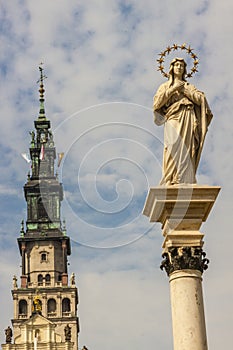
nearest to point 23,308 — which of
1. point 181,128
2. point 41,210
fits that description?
point 41,210

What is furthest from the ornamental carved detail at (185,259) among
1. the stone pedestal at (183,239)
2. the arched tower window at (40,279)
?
the arched tower window at (40,279)

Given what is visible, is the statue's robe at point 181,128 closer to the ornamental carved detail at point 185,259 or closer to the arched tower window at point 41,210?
the ornamental carved detail at point 185,259

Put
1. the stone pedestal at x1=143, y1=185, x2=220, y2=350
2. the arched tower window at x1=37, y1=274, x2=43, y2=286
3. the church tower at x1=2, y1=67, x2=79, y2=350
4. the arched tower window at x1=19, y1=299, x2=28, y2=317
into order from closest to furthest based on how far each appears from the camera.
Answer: the stone pedestal at x1=143, y1=185, x2=220, y2=350 → the church tower at x1=2, y1=67, x2=79, y2=350 → the arched tower window at x1=19, y1=299, x2=28, y2=317 → the arched tower window at x1=37, y1=274, x2=43, y2=286

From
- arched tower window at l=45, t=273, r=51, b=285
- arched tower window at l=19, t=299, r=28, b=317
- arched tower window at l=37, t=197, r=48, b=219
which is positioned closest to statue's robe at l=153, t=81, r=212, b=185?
arched tower window at l=19, t=299, r=28, b=317

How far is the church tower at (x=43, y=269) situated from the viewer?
115875 mm

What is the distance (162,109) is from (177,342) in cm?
417

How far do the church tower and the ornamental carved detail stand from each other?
9933cm

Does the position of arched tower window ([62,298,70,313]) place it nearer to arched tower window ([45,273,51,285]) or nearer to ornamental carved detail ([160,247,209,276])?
arched tower window ([45,273,51,285])

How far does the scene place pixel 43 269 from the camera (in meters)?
126

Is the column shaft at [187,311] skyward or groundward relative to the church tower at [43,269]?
groundward

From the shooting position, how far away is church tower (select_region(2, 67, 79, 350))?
115875 millimetres

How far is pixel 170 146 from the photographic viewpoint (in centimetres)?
1488

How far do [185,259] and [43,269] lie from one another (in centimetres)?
11298

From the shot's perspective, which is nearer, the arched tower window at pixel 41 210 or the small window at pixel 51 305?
the small window at pixel 51 305
